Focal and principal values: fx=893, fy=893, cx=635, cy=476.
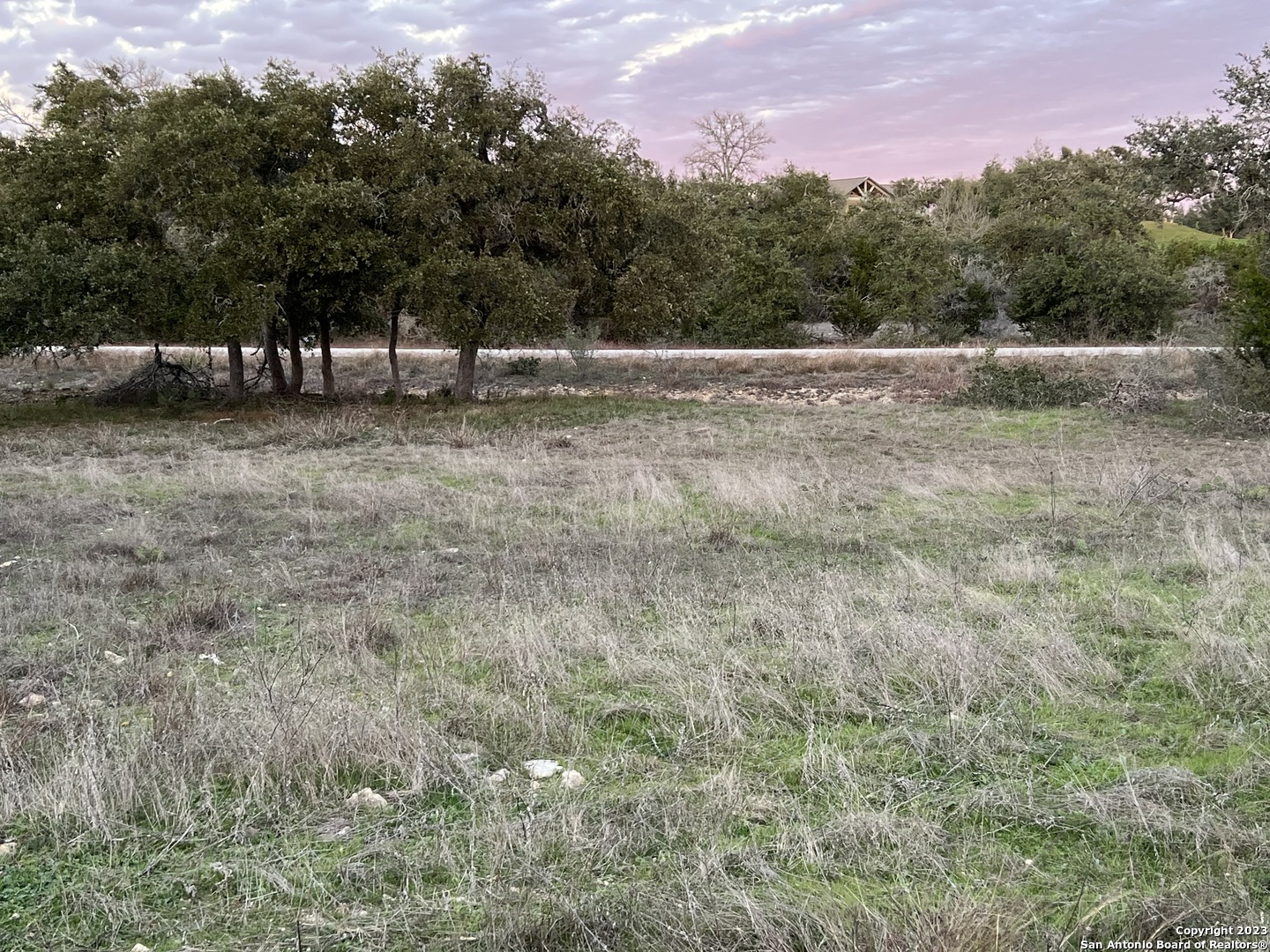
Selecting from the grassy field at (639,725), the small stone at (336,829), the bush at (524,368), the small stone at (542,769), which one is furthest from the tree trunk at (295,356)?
the small stone at (336,829)

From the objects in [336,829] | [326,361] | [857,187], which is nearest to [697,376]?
[326,361]

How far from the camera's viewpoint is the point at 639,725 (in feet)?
13.8

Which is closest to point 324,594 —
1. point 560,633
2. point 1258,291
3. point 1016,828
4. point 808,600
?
point 560,633

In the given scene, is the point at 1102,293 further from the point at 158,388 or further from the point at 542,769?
the point at 542,769

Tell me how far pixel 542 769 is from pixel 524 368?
2286 centimetres

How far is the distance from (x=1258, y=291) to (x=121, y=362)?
29368mm

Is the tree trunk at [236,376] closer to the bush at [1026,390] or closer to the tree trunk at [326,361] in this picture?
the tree trunk at [326,361]

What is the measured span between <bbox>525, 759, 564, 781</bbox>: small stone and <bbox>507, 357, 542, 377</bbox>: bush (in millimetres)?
22427

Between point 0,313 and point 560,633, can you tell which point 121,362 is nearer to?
point 0,313

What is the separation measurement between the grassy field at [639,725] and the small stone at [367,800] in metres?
0.04

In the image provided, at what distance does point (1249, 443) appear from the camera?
13.2m

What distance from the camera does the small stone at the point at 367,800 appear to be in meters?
3.44

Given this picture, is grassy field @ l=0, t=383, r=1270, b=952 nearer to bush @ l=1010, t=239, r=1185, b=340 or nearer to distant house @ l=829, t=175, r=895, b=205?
bush @ l=1010, t=239, r=1185, b=340

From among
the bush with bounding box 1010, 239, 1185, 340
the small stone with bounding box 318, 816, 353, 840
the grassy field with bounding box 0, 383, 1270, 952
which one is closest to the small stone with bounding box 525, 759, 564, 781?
the grassy field with bounding box 0, 383, 1270, 952
